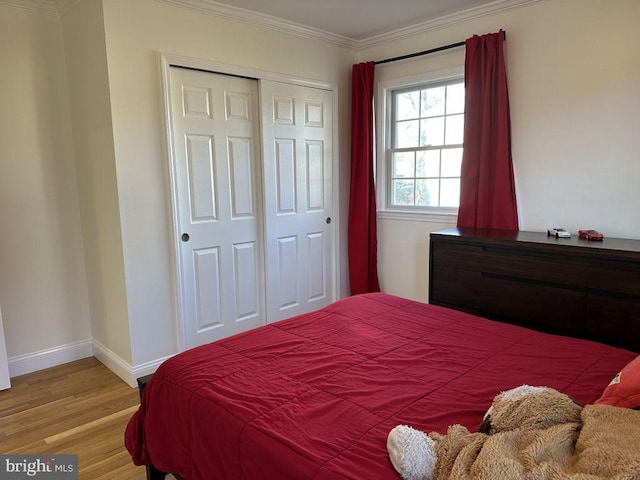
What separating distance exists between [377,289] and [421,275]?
49 centimetres

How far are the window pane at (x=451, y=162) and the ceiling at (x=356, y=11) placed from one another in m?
1.04

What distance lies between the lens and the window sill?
358 cm

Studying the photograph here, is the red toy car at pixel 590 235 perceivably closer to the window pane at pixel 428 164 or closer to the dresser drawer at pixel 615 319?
the dresser drawer at pixel 615 319

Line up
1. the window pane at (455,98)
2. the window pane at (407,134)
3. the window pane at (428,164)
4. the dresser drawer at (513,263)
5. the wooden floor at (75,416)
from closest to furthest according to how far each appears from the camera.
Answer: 1. the wooden floor at (75,416)
2. the dresser drawer at (513,263)
3. the window pane at (455,98)
4. the window pane at (428,164)
5. the window pane at (407,134)

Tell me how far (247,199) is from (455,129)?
1777mm

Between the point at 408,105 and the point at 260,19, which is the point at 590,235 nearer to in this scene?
the point at 408,105

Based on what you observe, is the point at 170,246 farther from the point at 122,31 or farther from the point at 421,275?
the point at 421,275

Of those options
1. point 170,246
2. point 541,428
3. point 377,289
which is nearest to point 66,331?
point 170,246

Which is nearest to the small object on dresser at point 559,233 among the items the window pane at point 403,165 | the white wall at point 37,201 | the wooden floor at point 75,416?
the window pane at point 403,165

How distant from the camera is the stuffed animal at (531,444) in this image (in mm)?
914

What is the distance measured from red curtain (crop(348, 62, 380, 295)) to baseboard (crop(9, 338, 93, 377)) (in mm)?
2335

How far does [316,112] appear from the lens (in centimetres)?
383

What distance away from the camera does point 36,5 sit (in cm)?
296

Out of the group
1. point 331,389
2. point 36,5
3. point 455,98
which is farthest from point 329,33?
point 331,389
